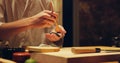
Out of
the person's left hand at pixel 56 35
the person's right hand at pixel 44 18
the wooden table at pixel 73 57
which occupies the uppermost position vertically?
the person's right hand at pixel 44 18

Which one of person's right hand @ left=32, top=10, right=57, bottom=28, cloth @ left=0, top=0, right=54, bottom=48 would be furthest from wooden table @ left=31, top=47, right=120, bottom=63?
cloth @ left=0, top=0, right=54, bottom=48

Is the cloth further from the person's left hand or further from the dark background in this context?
the dark background

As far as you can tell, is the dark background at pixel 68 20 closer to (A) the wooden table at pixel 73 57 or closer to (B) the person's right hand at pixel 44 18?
(B) the person's right hand at pixel 44 18

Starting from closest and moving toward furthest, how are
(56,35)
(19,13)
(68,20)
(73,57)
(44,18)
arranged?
(73,57) < (44,18) < (56,35) < (19,13) < (68,20)

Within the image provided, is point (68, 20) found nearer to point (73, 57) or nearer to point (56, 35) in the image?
point (56, 35)

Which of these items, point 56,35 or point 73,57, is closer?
point 73,57

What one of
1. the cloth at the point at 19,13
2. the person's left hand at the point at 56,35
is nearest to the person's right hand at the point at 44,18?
the person's left hand at the point at 56,35

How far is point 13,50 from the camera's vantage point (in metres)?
1.17

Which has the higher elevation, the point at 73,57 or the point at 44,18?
the point at 44,18

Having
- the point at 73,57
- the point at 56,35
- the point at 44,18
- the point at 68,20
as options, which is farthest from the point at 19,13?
the point at 68,20

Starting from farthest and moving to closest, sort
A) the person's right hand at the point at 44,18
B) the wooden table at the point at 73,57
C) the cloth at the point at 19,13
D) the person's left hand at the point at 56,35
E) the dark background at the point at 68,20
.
→ the dark background at the point at 68,20
the cloth at the point at 19,13
the person's left hand at the point at 56,35
the person's right hand at the point at 44,18
the wooden table at the point at 73,57

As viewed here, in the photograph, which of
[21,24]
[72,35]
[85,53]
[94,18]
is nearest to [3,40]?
[21,24]

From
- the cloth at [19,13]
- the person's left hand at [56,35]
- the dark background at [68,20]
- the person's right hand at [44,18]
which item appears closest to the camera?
the person's right hand at [44,18]

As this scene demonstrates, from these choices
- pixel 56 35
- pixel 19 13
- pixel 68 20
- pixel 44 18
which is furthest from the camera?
pixel 68 20
